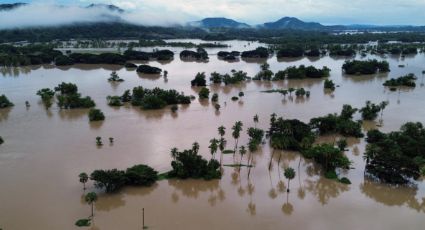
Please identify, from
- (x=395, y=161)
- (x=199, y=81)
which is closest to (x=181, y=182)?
(x=395, y=161)

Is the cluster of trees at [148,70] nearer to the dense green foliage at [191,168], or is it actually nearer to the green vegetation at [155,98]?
the green vegetation at [155,98]

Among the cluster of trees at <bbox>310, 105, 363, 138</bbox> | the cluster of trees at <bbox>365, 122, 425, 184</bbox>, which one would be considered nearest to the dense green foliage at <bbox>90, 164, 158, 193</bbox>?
the cluster of trees at <bbox>365, 122, 425, 184</bbox>

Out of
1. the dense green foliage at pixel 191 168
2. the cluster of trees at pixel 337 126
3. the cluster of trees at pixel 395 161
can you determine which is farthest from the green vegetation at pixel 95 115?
the cluster of trees at pixel 395 161

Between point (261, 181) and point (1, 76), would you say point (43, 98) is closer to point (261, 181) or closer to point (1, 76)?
point (1, 76)

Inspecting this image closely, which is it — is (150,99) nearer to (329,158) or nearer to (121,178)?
(121,178)

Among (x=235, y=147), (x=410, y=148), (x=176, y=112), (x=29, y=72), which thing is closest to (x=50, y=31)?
(x=29, y=72)

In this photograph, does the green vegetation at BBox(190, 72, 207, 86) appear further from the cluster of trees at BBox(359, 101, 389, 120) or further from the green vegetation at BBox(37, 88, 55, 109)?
the cluster of trees at BBox(359, 101, 389, 120)
